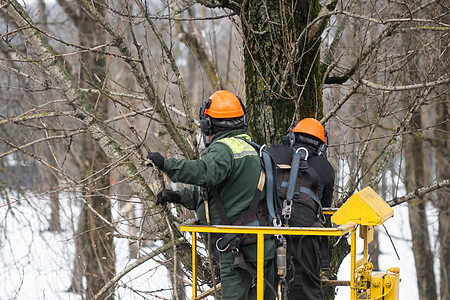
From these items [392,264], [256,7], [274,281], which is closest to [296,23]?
[256,7]

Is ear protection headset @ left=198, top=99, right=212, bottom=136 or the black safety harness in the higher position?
ear protection headset @ left=198, top=99, right=212, bottom=136

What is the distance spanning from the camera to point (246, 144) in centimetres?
412

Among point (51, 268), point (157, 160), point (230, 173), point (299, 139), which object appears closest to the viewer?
point (157, 160)

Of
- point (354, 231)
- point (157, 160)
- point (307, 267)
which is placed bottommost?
point (307, 267)

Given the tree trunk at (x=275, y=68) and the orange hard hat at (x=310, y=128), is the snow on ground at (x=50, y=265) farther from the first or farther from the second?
the orange hard hat at (x=310, y=128)

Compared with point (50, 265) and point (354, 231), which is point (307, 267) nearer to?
point (354, 231)

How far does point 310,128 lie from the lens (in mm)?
5004

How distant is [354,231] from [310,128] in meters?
1.19

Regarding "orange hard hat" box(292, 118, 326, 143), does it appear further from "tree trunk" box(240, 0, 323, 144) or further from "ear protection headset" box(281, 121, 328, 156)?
"tree trunk" box(240, 0, 323, 144)

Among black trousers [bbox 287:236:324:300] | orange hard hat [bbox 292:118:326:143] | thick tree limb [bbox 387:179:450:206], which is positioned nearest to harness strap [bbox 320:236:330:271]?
black trousers [bbox 287:236:324:300]

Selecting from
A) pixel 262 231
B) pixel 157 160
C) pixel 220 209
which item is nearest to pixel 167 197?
pixel 220 209

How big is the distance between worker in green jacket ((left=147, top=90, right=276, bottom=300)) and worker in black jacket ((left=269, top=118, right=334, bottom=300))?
0.50 meters

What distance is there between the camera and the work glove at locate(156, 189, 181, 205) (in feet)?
14.0

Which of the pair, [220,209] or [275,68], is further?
[275,68]
